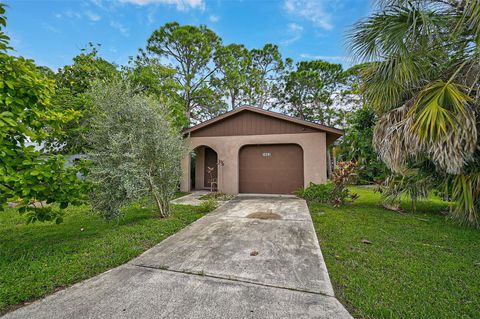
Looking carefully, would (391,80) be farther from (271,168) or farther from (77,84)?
(77,84)

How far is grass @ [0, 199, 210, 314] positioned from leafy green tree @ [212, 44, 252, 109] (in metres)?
16.0

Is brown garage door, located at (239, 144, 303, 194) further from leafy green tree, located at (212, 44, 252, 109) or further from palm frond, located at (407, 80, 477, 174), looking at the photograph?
leafy green tree, located at (212, 44, 252, 109)

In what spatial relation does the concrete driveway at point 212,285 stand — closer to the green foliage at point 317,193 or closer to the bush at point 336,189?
the bush at point 336,189

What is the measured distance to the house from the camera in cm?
845

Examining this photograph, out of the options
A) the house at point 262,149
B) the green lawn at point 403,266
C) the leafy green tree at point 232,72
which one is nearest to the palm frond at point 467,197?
the green lawn at point 403,266

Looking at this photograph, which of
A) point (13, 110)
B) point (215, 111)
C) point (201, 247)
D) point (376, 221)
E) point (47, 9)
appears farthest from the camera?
point (215, 111)

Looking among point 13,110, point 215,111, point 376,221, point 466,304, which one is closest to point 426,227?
point 376,221

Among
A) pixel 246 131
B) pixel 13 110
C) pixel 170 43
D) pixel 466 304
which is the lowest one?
pixel 466 304

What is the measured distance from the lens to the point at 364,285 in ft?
7.72

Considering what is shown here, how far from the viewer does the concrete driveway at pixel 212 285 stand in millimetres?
1949

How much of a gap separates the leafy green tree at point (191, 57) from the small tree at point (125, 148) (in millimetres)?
13301

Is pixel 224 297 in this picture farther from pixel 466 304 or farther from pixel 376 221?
pixel 376 221

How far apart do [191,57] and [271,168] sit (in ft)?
47.1

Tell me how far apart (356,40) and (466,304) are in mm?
4666
